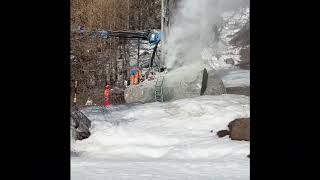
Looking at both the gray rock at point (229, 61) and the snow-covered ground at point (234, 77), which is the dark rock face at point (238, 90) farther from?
the gray rock at point (229, 61)

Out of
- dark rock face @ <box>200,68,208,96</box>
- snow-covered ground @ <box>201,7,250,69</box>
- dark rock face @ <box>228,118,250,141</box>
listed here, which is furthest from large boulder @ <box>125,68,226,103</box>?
dark rock face @ <box>228,118,250,141</box>

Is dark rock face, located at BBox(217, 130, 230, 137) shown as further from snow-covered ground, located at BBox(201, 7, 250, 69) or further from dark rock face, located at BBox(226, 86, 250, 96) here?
snow-covered ground, located at BBox(201, 7, 250, 69)

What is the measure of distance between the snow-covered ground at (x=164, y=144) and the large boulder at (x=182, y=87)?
6.15 feet

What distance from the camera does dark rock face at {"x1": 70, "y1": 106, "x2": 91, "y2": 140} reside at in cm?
1321

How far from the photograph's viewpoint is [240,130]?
12398mm

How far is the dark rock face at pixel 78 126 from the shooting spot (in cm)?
1321

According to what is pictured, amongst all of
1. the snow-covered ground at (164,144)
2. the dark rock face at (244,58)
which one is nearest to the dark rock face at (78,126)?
the snow-covered ground at (164,144)

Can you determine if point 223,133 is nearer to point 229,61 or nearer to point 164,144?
point 164,144

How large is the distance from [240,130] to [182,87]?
7.85m

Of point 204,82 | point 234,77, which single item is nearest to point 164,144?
point 204,82
